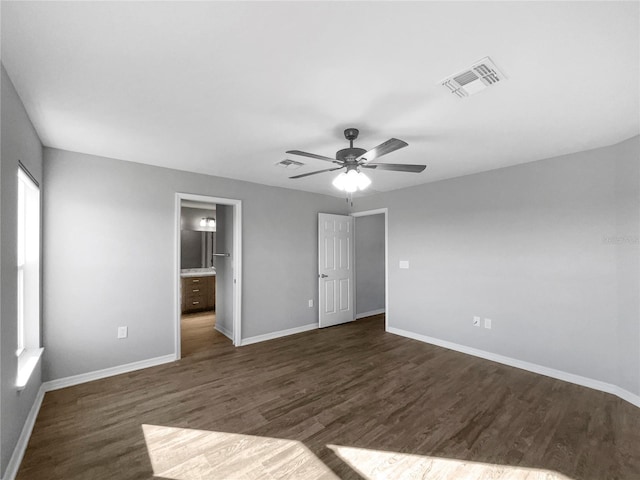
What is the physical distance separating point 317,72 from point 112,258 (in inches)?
119

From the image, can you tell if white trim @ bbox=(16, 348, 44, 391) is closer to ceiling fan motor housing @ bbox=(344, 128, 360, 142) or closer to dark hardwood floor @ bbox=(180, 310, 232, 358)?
dark hardwood floor @ bbox=(180, 310, 232, 358)

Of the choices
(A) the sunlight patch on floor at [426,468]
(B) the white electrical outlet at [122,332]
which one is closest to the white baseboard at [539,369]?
(A) the sunlight patch on floor at [426,468]

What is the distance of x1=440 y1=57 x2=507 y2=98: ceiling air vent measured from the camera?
1.56 meters

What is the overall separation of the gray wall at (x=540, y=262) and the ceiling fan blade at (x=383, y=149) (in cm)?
217

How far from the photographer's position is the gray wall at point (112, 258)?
2812 millimetres

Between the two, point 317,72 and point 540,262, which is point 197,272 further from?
point 540,262

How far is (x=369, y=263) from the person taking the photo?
19.3 feet

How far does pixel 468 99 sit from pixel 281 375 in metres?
3.13

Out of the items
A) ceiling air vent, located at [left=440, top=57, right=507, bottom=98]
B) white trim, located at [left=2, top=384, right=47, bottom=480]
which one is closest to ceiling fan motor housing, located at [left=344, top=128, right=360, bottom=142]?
ceiling air vent, located at [left=440, top=57, right=507, bottom=98]

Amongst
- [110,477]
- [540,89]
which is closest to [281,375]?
[110,477]

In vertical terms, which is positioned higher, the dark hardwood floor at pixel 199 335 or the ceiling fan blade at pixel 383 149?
the ceiling fan blade at pixel 383 149

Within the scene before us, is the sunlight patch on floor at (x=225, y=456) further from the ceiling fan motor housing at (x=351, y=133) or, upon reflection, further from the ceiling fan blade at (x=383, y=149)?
the ceiling fan motor housing at (x=351, y=133)

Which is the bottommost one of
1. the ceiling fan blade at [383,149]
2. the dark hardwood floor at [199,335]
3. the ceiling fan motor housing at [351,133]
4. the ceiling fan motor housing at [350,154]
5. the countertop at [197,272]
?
the dark hardwood floor at [199,335]

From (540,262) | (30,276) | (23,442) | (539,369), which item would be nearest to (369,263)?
(540,262)
